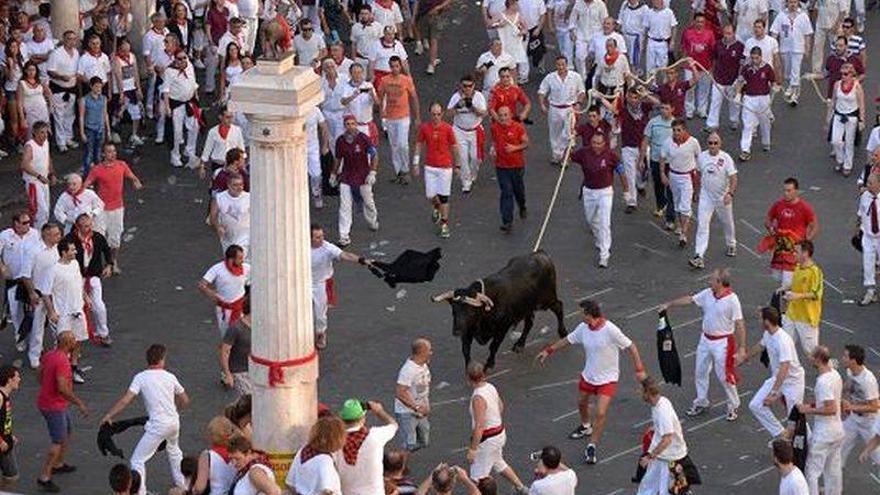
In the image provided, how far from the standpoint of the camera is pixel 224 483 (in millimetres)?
19719

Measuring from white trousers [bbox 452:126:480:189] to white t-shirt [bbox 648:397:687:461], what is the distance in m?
9.12

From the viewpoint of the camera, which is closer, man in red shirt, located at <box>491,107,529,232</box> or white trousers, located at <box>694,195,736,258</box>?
white trousers, located at <box>694,195,736,258</box>

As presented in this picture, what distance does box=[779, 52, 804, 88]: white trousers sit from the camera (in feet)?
111

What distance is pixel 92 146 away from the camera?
30562 millimetres

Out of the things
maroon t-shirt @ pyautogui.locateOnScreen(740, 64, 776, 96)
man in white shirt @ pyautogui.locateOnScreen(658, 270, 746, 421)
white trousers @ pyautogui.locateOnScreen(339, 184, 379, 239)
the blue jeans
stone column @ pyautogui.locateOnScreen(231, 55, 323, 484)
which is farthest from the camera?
maroon t-shirt @ pyautogui.locateOnScreen(740, 64, 776, 96)

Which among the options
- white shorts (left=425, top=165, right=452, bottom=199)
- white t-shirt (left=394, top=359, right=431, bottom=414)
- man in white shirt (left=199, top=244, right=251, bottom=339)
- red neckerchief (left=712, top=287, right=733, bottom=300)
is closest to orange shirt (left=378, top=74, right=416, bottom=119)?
white shorts (left=425, top=165, right=452, bottom=199)

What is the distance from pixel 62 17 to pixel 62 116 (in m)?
1.96

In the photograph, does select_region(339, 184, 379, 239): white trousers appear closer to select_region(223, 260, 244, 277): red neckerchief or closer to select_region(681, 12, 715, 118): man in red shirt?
select_region(223, 260, 244, 277): red neckerchief

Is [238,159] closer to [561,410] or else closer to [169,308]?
[169,308]

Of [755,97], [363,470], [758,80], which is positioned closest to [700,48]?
[758,80]

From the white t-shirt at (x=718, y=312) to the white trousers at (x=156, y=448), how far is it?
535 centimetres

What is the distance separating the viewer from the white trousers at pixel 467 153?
30.2 metres

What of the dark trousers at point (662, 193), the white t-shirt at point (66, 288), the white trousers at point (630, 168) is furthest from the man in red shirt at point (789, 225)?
the white t-shirt at point (66, 288)

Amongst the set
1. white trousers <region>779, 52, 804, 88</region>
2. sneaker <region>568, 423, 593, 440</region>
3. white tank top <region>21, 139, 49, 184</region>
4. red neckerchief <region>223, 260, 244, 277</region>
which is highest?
red neckerchief <region>223, 260, 244, 277</region>
